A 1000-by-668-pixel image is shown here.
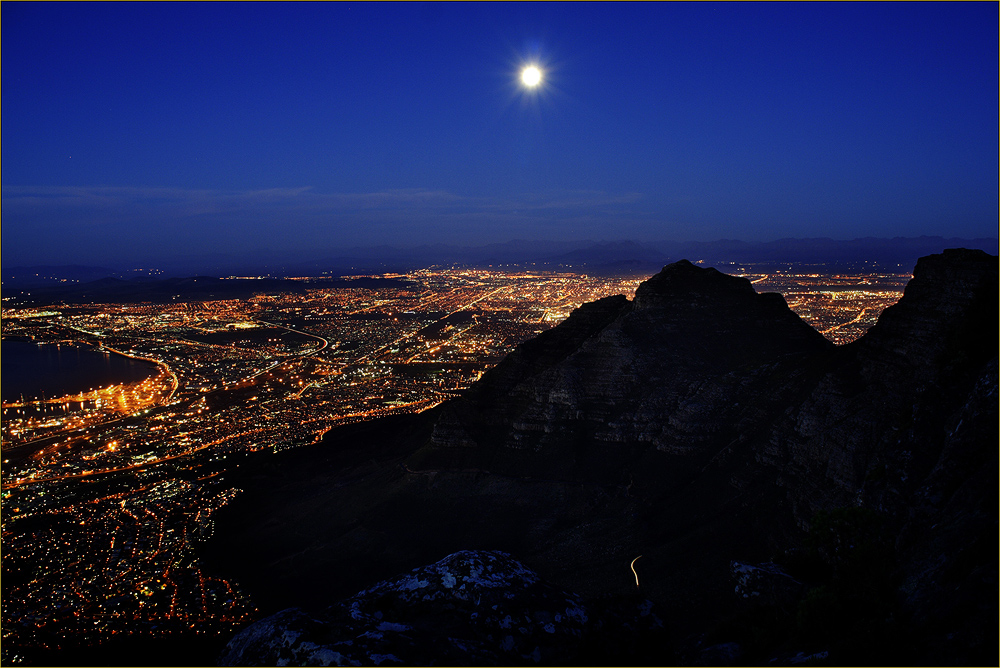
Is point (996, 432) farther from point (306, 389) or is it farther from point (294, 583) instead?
point (306, 389)

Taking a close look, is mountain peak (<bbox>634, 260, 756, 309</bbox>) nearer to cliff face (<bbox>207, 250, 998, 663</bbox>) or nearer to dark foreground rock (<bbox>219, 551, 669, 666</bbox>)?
cliff face (<bbox>207, 250, 998, 663</bbox>)

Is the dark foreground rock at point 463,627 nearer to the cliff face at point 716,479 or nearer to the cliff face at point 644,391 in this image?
the cliff face at point 716,479

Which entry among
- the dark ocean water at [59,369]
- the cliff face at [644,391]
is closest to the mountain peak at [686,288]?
the cliff face at [644,391]

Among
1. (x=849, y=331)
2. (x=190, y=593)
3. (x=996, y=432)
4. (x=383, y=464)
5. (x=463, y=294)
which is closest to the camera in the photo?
(x=996, y=432)

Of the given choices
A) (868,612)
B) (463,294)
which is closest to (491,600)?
(868,612)

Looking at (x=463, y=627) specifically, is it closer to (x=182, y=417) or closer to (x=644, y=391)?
(x=644, y=391)

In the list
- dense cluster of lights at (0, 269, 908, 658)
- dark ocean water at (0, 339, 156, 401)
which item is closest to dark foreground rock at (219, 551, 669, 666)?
dense cluster of lights at (0, 269, 908, 658)

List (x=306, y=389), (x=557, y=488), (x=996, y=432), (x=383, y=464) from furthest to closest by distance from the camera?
(x=306, y=389) → (x=383, y=464) → (x=557, y=488) → (x=996, y=432)
